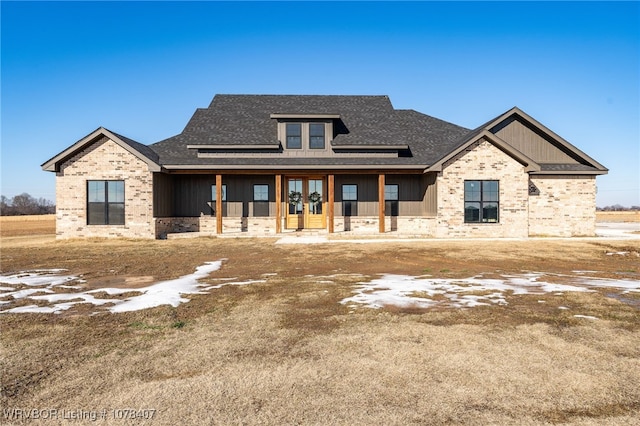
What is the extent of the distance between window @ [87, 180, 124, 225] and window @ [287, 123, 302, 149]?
9026 mm

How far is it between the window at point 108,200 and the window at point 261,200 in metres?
6.78

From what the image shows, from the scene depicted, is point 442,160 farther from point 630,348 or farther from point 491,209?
point 630,348

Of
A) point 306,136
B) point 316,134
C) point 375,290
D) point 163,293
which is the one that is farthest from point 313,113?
point 163,293

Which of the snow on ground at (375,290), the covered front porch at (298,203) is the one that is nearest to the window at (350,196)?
the covered front porch at (298,203)

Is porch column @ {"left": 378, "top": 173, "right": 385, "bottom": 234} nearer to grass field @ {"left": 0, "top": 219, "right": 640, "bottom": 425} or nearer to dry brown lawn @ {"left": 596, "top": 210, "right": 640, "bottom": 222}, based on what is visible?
grass field @ {"left": 0, "top": 219, "right": 640, "bottom": 425}

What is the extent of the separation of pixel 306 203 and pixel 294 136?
3907 millimetres

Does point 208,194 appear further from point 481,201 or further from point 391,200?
point 481,201

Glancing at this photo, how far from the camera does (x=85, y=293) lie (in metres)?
7.43

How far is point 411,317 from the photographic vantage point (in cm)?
555

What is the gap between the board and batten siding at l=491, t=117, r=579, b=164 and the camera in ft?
68.6

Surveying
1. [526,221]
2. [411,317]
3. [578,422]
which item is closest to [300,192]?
[526,221]

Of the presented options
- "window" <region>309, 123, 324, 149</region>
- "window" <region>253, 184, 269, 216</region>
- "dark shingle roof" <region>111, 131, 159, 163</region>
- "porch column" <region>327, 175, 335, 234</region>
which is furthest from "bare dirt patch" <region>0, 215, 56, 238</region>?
"porch column" <region>327, 175, 335, 234</region>

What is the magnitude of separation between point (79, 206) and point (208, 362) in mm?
18657

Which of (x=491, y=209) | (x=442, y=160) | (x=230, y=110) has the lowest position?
(x=491, y=209)
